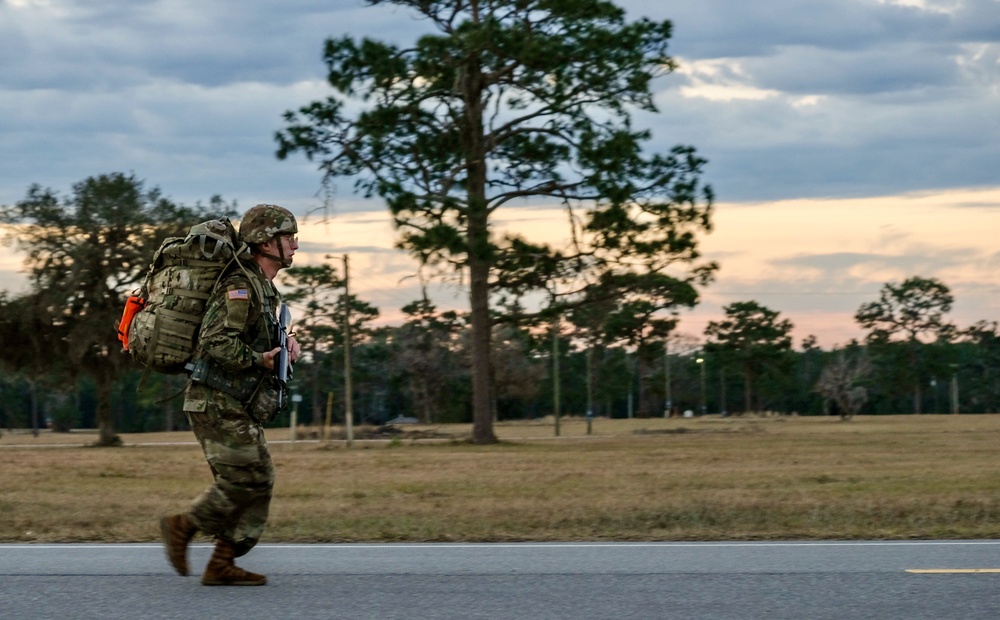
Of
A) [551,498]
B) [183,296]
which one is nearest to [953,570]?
[183,296]

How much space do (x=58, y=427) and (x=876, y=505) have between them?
325 ft

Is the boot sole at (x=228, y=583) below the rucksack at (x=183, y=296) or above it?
below

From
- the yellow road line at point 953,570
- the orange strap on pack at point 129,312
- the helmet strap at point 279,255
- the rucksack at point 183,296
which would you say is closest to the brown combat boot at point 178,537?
the rucksack at point 183,296

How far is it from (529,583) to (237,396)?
1.73 metres

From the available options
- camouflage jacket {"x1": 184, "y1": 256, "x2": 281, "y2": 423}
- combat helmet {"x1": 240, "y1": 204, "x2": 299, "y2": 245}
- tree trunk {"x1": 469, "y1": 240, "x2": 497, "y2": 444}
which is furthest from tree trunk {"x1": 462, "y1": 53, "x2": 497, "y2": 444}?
camouflage jacket {"x1": 184, "y1": 256, "x2": 281, "y2": 423}

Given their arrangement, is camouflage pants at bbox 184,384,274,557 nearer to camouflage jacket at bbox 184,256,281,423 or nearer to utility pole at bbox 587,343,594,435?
camouflage jacket at bbox 184,256,281,423

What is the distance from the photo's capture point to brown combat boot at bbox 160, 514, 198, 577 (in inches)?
257

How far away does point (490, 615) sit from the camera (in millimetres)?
5605

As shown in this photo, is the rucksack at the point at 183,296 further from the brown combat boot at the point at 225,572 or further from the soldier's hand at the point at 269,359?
the brown combat boot at the point at 225,572

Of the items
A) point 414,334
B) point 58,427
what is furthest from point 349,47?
point 58,427

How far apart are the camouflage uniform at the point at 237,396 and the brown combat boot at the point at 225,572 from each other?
2.1 inches

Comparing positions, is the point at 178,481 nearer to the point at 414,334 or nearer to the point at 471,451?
the point at 471,451

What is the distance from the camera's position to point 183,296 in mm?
6234

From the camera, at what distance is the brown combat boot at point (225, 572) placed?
6441 mm
